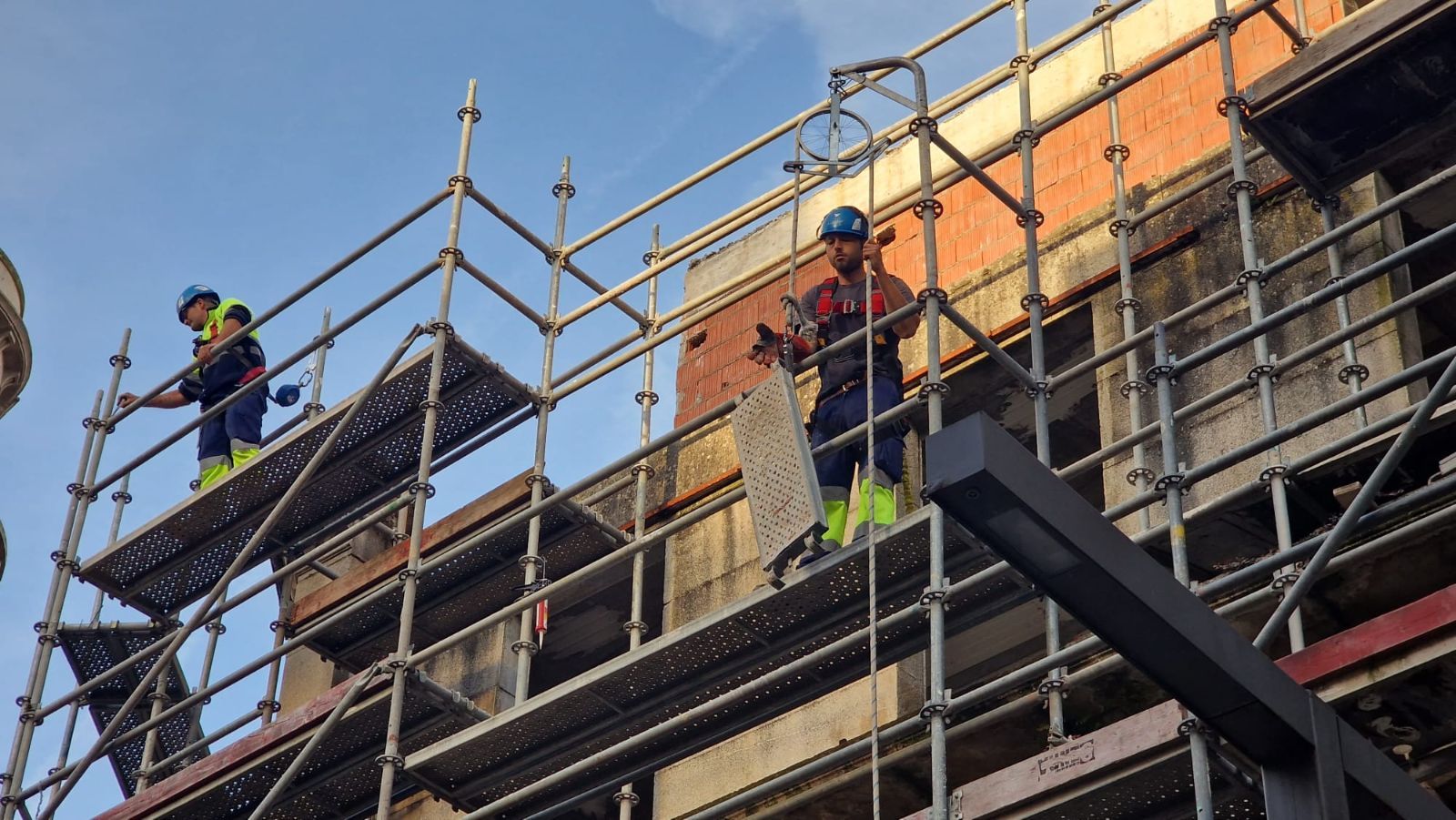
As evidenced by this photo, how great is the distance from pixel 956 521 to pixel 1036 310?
4564mm

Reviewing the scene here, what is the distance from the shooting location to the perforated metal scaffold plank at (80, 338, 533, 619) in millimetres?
14695

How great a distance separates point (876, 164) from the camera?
1612 cm

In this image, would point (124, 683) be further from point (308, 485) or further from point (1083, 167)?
point (1083, 167)

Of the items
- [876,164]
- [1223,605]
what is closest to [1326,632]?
[1223,605]

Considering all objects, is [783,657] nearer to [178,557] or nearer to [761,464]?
[761,464]

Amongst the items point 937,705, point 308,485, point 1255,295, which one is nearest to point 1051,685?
point 937,705

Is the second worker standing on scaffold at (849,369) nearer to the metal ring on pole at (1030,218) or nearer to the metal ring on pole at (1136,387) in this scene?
the metal ring on pole at (1030,218)

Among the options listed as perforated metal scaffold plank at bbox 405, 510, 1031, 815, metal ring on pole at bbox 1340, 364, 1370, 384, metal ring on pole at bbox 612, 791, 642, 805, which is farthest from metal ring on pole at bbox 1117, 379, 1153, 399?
metal ring on pole at bbox 612, 791, 642, 805

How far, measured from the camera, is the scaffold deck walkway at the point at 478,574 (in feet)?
47.3

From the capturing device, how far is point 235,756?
13797 millimetres

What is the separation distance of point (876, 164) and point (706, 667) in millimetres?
5406

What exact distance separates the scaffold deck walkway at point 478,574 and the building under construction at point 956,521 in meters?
0.03

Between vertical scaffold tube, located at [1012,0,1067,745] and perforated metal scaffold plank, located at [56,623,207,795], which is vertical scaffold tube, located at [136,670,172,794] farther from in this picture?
vertical scaffold tube, located at [1012,0,1067,745]

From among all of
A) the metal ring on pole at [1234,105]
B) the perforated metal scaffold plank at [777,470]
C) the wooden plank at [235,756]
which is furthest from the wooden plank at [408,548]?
the metal ring on pole at [1234,105]
